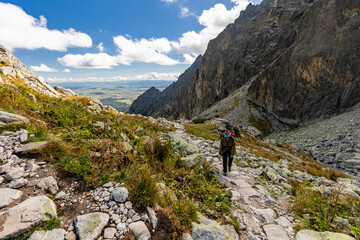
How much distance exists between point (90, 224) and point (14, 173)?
8.16 feet

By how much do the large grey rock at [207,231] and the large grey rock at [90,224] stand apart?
1929 millimetres

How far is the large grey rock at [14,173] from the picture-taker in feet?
11.3

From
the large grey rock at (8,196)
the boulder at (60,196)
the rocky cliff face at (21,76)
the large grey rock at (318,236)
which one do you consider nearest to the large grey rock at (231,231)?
the large grey rock at (318,236)

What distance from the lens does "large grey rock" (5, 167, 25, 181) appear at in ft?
11.3

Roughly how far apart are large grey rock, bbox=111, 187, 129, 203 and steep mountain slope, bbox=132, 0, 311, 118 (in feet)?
300

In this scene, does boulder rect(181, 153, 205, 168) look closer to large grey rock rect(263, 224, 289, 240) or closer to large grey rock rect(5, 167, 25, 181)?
large grey rock rect(263, 224, 289, 240)

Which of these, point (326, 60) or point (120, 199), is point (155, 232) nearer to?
point (120, 199)

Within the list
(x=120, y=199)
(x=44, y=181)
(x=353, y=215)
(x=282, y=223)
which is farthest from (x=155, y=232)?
(x=353, y=215)

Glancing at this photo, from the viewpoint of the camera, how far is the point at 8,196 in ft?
9.71

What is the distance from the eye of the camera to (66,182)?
3.87 metres

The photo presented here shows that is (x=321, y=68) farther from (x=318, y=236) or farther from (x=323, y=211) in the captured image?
(x=318, y=236)

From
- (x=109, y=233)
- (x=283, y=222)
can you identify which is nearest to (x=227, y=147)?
(x=283, y=222)

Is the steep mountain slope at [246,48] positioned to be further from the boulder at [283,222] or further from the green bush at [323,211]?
the boulder at [283,222]

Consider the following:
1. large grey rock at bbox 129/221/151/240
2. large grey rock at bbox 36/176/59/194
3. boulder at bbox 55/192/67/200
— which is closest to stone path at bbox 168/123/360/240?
large grey rock at bbox 129/221/151/240
